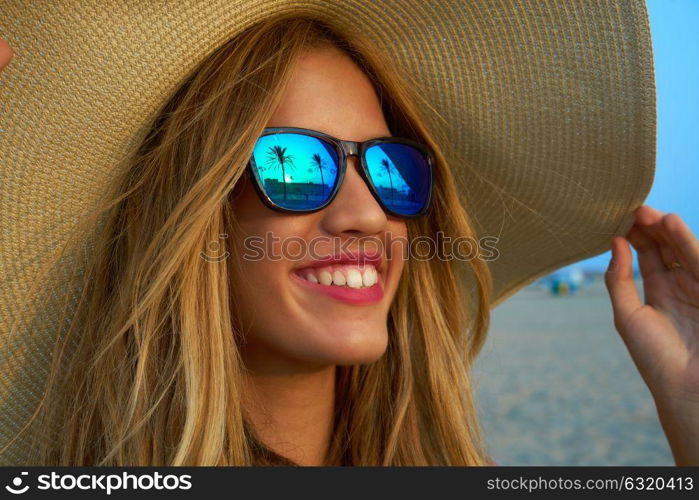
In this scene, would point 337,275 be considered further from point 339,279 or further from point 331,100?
point 331,100

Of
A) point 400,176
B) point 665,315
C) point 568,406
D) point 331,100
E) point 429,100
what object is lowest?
point 665,315

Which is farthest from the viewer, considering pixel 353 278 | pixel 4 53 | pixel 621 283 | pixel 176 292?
pixel 621 283

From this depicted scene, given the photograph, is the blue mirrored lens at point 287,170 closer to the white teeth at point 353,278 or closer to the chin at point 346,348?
the white teeth at point 353,278

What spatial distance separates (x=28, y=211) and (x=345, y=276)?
83 centimetres

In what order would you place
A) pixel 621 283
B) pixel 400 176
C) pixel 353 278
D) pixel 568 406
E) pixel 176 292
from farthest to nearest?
pixel 568 406, pixel 621 283, pixel 400 176, pixel 353 278, pixel 176 292

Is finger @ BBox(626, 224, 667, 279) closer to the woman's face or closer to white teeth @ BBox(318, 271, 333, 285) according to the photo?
the woman's face

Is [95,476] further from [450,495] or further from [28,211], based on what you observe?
[450,495]

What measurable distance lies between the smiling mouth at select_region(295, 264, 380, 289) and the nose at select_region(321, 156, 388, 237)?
9cm

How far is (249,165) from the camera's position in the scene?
5.80ft

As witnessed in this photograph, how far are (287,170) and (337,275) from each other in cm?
31

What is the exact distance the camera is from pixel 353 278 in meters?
1.86

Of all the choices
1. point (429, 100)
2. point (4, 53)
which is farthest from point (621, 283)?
point (4, 53)

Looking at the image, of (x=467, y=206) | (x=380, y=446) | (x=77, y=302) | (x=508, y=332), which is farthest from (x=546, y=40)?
(x=508, y=332)

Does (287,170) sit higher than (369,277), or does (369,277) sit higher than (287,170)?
(287,170)
